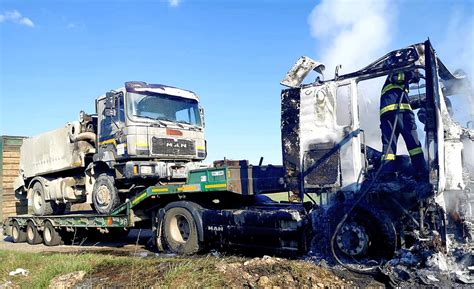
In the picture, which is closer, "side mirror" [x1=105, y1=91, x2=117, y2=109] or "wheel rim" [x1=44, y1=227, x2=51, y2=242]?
"side mirror" [x1=105, y1=91, x2=117, y2=109]

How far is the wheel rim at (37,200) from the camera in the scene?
11.4 m

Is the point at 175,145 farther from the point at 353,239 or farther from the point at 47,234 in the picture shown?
the point at 47,234

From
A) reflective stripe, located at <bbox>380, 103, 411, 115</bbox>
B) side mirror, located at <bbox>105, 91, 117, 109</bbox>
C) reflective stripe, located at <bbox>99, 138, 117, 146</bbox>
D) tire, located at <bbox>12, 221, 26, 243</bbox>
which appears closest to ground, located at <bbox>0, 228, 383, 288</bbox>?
reflective stripe, located at <bbox>380, 103, 411, 115</bbox>

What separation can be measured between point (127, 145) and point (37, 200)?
4.73 metres

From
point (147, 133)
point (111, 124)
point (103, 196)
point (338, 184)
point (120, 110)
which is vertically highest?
point (120, 110)

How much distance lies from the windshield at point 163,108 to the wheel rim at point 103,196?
178 cm

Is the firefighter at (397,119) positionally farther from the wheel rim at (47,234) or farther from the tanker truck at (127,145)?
the wheel rim at (47,234)

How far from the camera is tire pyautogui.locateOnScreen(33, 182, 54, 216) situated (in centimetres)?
1113

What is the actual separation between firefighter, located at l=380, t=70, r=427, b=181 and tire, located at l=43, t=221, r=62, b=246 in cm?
833

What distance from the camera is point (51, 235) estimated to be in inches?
424

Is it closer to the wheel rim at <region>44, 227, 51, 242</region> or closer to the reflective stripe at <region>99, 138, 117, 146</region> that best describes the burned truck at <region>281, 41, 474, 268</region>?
the reflective stripe at <region>99, 138, 117, 146</region>

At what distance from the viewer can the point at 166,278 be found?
4.73 meters

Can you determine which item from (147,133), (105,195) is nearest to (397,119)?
(147,133)

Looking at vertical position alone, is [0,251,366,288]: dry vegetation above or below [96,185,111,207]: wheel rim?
below
